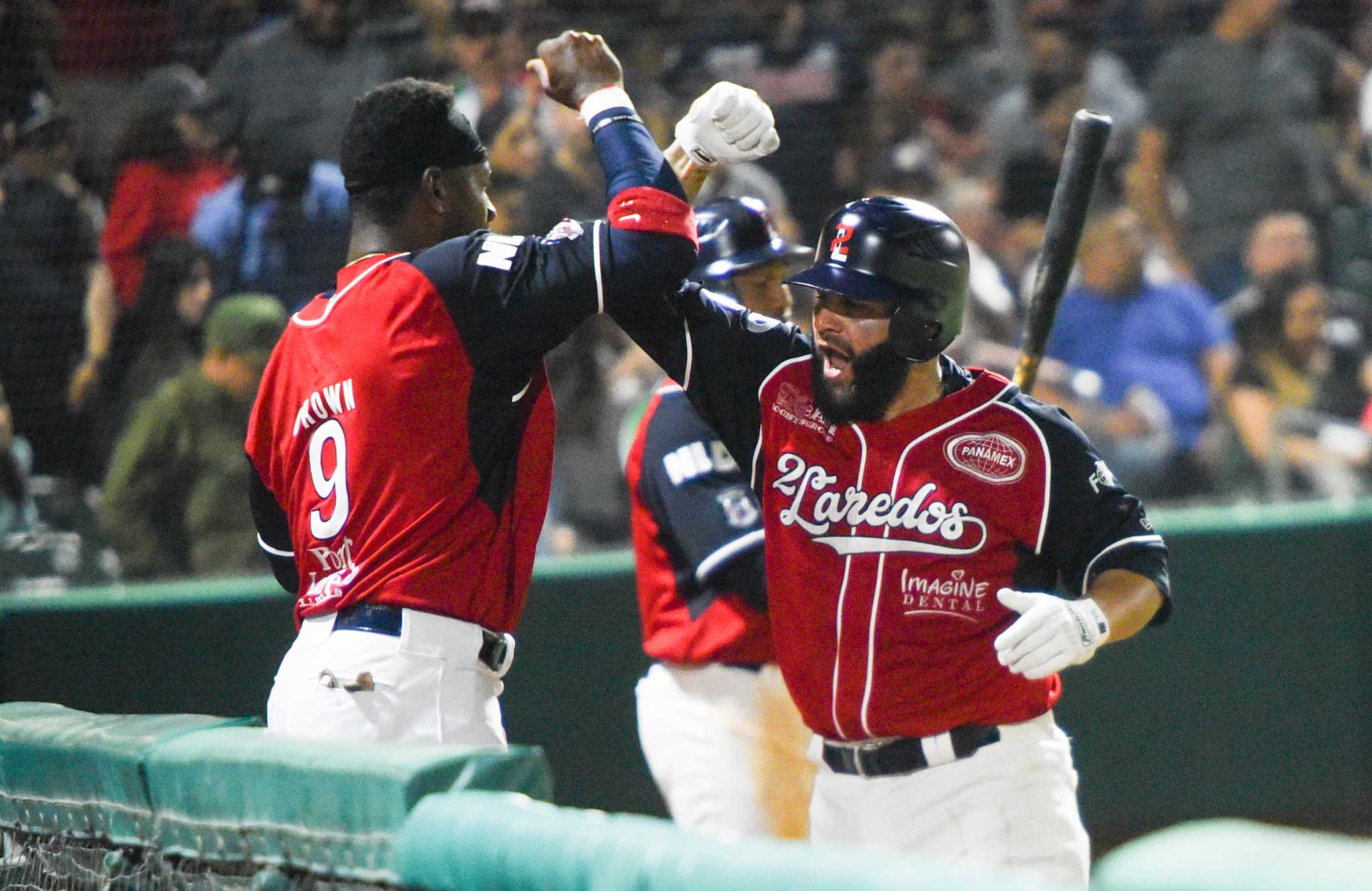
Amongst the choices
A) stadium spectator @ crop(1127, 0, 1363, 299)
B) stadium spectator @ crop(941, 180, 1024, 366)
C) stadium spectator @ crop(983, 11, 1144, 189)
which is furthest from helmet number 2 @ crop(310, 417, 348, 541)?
stadium spectator @ crop(983, 11, 1144, 189)

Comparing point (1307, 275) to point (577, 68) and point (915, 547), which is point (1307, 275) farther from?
A: point (577, 68)

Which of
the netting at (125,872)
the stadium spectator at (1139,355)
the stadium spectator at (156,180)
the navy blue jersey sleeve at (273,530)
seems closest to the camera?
the netting at (125,872)

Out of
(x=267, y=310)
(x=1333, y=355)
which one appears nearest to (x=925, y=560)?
(x=267, y=310)

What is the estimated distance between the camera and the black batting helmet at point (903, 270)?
2.98 meters

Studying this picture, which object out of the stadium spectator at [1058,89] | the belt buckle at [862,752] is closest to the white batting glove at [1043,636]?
the belt buckle at [862,752]

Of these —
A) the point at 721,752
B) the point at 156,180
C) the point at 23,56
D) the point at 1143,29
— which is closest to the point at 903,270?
the point at 721,752

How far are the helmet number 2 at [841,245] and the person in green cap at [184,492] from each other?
12.1ft

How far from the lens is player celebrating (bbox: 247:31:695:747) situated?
274 centimetres

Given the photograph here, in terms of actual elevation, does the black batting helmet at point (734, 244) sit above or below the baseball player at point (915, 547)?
above

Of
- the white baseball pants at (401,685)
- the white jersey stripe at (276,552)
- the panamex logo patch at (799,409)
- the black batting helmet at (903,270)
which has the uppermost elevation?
the black batting helmet at (903,270)

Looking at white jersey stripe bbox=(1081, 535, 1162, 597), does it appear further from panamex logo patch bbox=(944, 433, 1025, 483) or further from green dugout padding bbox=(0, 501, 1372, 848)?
green dugout padding bbox=(0, 501, 1372, 848)

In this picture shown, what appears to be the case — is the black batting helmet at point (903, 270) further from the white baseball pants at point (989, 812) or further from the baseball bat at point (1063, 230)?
the white baseball pants at point (989, 812)

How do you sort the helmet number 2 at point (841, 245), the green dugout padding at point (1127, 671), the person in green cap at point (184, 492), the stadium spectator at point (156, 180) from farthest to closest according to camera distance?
the stadium spectator at point (156, 180) < the person in green cap at point (184, 492) < the green dugout padding at point (1127, 671) < the helmet number 2 at point (841, 245)

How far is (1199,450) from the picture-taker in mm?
7250
